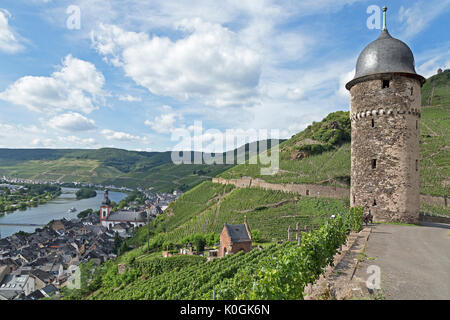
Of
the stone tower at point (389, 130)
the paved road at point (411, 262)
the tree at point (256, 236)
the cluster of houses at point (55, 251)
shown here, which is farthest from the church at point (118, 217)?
the paved road at point (411, 262)

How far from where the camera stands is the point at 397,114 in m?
14.5

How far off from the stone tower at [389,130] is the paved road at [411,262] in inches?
102

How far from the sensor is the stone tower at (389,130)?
14.5 meters

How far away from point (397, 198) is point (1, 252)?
255ft

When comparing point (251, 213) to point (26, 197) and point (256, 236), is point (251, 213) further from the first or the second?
point (26, 197)

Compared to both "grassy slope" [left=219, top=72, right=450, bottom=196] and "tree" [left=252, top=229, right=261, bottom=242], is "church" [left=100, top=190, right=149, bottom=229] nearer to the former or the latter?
"grassy slope" [left=219, top=72, right=450, bottom=196]

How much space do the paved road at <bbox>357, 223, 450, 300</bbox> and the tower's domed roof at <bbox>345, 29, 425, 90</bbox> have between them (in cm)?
825

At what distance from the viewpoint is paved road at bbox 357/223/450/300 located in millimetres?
5691

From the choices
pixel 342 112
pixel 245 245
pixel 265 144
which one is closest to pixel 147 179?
pixel 265 144

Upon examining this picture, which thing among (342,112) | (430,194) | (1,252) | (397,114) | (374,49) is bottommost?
(1,252)

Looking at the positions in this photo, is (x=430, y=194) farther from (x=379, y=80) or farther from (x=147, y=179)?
(x=147, y=179)

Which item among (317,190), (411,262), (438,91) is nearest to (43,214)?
(317,190)

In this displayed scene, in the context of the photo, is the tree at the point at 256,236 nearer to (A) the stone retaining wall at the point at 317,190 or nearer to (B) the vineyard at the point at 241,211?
(B) the vineyard at the point at 241,211

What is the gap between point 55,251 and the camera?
65062mm
